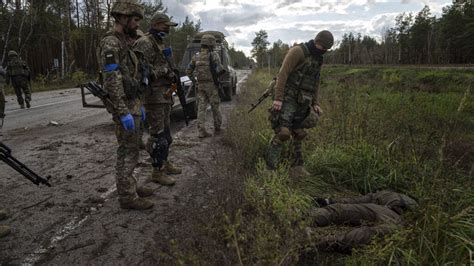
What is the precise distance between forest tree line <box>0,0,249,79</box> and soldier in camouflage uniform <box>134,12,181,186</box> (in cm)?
1629

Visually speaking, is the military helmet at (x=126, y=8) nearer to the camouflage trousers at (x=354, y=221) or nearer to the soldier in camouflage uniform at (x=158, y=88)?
the soldier in camouflage uniform at (x=158, y=88)

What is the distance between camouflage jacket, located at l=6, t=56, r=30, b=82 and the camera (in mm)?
11672

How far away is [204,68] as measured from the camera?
695 cm

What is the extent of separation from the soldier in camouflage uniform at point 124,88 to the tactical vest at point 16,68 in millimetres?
10399

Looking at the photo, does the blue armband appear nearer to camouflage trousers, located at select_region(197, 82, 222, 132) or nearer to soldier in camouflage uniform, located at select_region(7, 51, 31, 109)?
camouflage trousers, located at select_region(197, 82, 222, 132)

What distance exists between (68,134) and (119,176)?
171 inches

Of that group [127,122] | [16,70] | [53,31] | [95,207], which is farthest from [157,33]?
[53,31]

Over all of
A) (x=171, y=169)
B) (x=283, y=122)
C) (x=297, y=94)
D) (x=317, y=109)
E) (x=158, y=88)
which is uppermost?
(x=158, y=88)

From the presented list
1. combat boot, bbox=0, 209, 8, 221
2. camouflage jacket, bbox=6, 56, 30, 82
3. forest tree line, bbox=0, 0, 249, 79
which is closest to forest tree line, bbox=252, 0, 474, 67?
forest tree line, bbox=0, 0, 249, 79

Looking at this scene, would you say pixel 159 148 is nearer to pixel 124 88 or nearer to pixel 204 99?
pixel 124 88

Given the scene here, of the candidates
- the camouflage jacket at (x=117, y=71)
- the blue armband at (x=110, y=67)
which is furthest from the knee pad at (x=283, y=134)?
the blue armband at (x=110, y=67)

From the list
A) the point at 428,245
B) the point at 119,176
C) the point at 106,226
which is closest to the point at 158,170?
the point at 119,176

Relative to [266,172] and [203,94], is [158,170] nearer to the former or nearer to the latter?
[266,172]

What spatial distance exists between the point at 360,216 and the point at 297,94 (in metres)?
1.83
